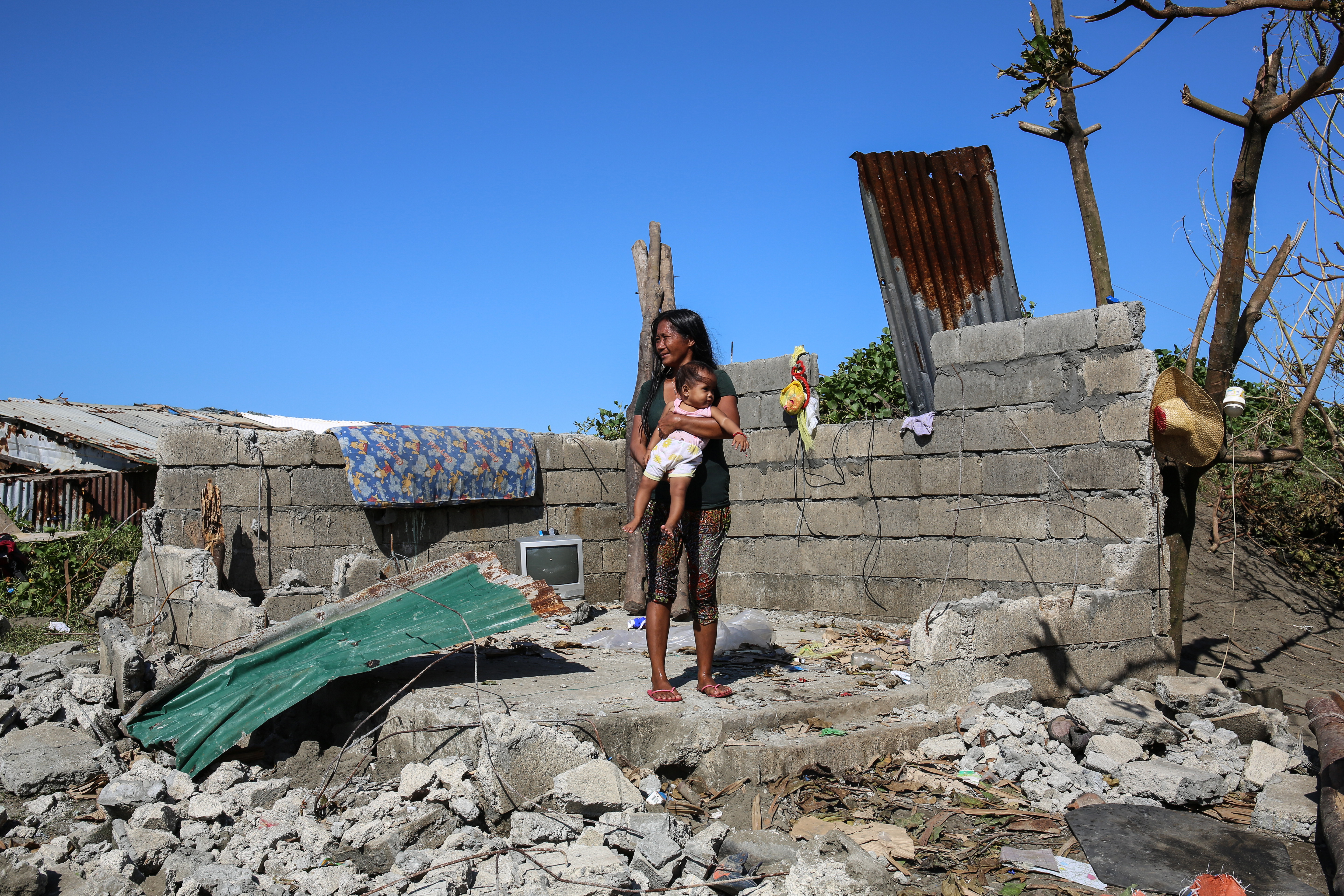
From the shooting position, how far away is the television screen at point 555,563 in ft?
26.0

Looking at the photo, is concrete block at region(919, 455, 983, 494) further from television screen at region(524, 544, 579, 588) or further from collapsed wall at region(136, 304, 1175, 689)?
television screen at region(524, 544, 579, 588)

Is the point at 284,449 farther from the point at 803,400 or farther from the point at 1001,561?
the point at 1001,561

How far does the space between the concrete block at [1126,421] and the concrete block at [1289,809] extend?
2.24 metres

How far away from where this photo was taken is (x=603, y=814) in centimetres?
344

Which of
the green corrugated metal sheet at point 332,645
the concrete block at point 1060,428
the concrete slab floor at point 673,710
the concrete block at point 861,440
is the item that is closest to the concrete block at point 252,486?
the green corrugated metal sheet at point 332,645

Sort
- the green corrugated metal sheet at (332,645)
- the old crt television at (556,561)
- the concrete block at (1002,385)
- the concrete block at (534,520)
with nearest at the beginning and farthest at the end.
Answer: the green corrugated metal sheet at (332,645), the concrete block at (1002,385), the old crt television at (556,561), the concrete block at (534,520)

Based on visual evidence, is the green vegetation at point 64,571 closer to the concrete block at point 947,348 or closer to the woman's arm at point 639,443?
the woman's arm at point 639,443

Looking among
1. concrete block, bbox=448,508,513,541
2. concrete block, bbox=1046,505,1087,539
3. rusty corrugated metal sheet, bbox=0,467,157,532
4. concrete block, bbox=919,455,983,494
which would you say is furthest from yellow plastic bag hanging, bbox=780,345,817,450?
rusty corrugated metal sheet, bbox=0,467,157,532

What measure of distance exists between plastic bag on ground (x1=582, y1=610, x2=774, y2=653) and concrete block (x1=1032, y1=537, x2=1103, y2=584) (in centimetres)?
181

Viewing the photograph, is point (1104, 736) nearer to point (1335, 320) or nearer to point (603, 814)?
point (603, 814)

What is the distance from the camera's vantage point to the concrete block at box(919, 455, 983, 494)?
6.43 m

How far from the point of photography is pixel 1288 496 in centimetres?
918

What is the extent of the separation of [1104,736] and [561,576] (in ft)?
15.7

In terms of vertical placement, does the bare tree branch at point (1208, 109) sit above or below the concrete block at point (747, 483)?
above
